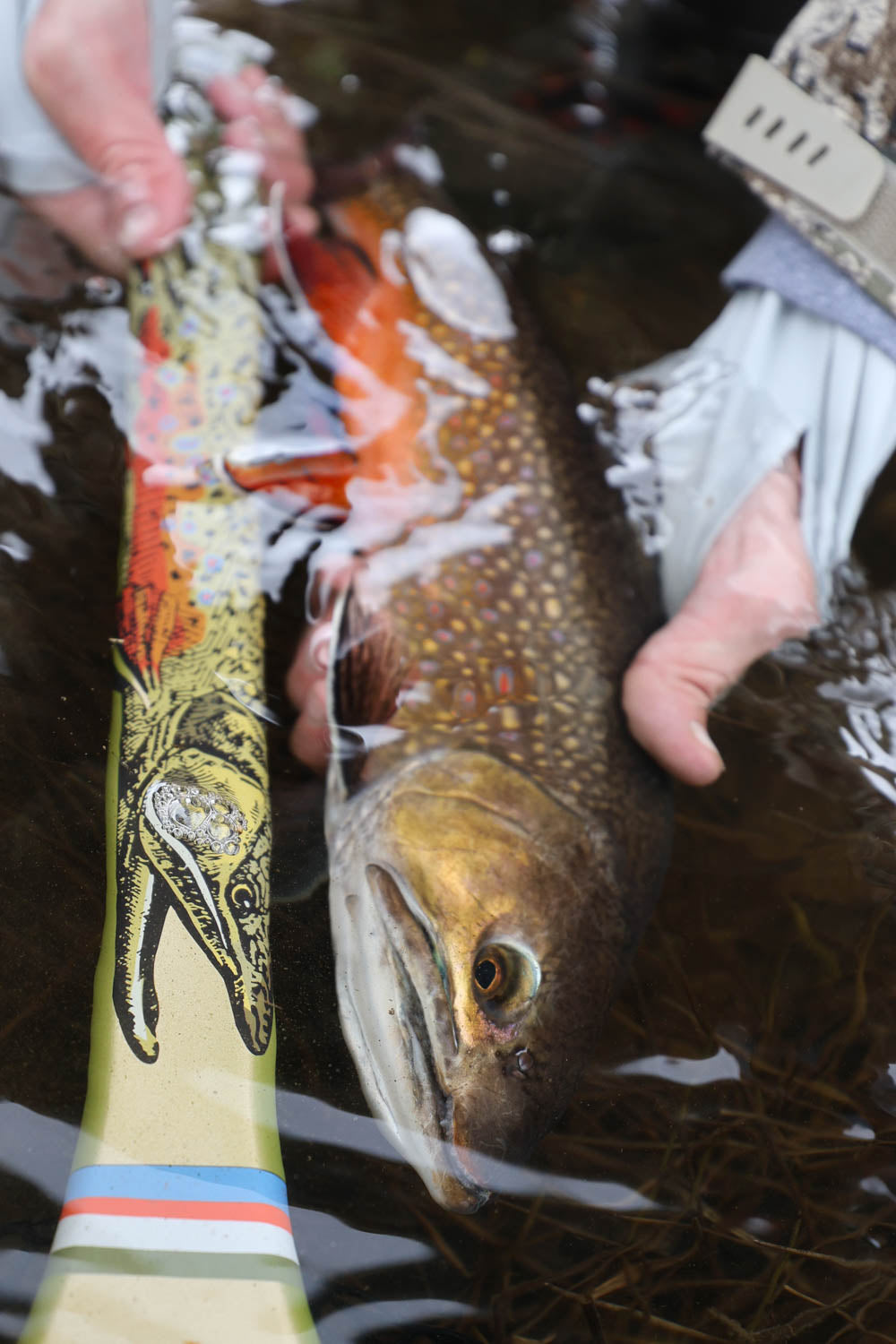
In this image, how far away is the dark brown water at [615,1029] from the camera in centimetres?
67

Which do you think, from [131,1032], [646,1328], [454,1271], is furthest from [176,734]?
[646,1328]

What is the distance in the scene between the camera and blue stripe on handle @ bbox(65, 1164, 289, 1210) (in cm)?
63

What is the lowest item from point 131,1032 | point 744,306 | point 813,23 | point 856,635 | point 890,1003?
point 131,1032

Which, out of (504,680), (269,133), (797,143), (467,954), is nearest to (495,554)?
(504,680)

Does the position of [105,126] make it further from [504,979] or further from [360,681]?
[504,979]

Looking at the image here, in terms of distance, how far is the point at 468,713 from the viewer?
93 cm

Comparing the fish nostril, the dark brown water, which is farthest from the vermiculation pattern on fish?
the fish nostril

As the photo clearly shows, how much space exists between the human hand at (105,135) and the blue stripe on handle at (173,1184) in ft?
3.11

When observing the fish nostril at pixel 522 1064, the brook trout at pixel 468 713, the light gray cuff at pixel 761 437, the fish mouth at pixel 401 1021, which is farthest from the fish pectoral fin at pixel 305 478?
the fish nostril at pixel 522 1064

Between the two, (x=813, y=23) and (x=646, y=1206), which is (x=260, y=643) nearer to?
(x=646, y=1206)

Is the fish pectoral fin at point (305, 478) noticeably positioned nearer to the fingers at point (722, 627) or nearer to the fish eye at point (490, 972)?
the fingers at point (722, 627)

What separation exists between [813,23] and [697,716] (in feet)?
2.80

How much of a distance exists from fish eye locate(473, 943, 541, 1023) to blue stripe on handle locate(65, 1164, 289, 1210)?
0.20 meters

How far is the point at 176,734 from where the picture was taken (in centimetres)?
84
